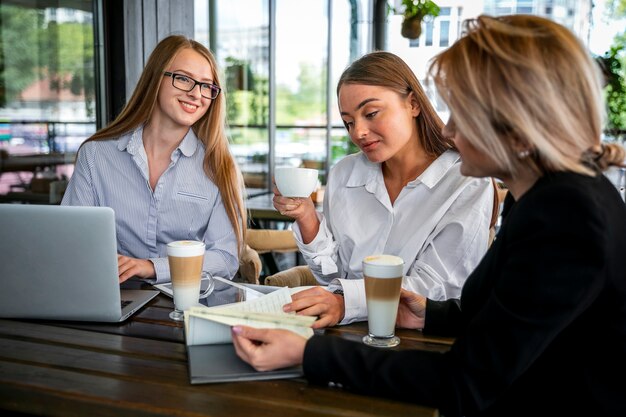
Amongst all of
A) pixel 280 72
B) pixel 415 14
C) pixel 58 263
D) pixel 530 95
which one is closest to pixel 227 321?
pixel 58 263

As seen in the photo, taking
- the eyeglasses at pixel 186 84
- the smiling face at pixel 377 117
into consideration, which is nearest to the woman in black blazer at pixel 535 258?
the smiling face at pixel 377 117

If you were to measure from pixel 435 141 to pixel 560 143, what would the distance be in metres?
0.99

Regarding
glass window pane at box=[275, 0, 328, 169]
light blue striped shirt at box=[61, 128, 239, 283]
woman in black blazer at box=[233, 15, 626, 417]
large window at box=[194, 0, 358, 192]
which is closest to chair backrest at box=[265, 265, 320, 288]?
light blue striped shirt at box=[61, 128, 239, 283]

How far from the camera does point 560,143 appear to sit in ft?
3.07

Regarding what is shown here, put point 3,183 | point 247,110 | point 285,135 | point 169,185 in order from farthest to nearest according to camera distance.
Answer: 1. point 285,135
2. point 247,110
3. point 3,183
4. point 169,185

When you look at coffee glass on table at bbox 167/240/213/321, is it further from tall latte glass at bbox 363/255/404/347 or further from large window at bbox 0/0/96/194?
large window at bbox 0/0/96/194

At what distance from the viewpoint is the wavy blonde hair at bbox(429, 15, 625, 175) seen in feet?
3.02

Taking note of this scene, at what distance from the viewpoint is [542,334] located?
2.95ft

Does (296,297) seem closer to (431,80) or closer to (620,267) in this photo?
(431,80)

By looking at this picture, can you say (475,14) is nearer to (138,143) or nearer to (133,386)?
(138,143)

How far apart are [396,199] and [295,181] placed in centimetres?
47

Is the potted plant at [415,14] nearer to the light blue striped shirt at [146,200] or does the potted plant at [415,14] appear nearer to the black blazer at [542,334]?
the light blue striped shirt at [146,200]

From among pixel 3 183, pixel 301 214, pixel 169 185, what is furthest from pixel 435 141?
pixel 3 183

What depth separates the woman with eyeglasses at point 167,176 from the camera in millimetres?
2102
